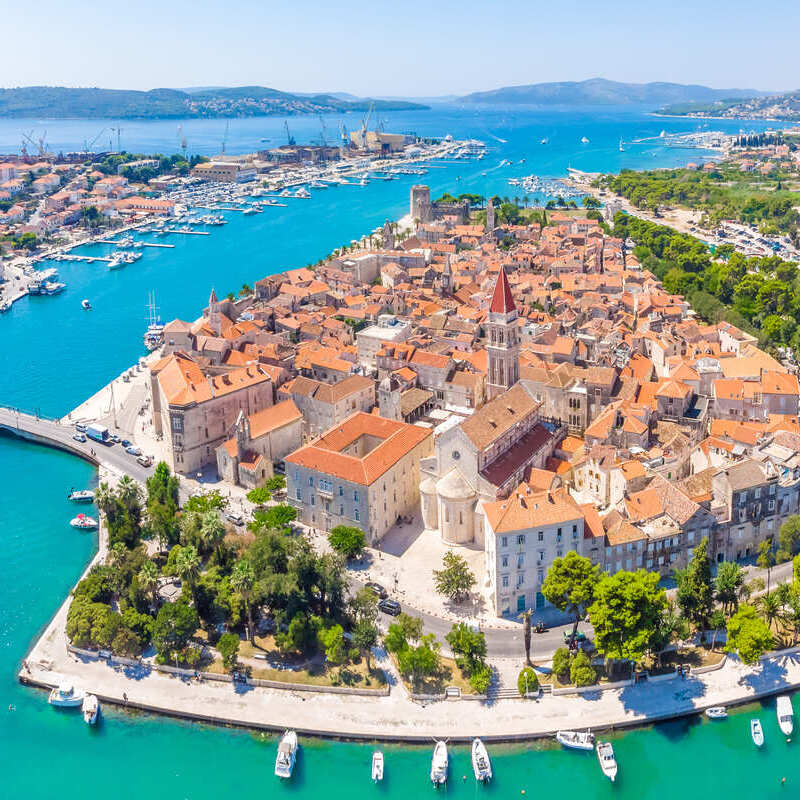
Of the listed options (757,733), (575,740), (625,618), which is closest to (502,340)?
(625,618)

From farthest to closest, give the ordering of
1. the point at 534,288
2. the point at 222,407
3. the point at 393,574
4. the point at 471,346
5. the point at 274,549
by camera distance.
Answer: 1. the point at 534,288
2. the point at 471,346
3. the point at 222,407
4. the point at 393,574
5. the point at 274,549

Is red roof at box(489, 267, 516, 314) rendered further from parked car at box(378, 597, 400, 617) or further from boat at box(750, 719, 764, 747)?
boat at box(750, 719, 764, 747)

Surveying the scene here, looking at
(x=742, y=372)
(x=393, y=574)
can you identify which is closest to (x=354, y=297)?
(x=742, y=372)

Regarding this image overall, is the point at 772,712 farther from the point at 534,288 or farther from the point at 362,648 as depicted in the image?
the point at 534,288

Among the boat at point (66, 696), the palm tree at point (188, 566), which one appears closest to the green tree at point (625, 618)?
the palm tree at point (188, 566)

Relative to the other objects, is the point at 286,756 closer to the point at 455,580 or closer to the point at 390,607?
the point at 390,607

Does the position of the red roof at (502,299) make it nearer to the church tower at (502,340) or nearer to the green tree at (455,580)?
the church tower at (502,340)
